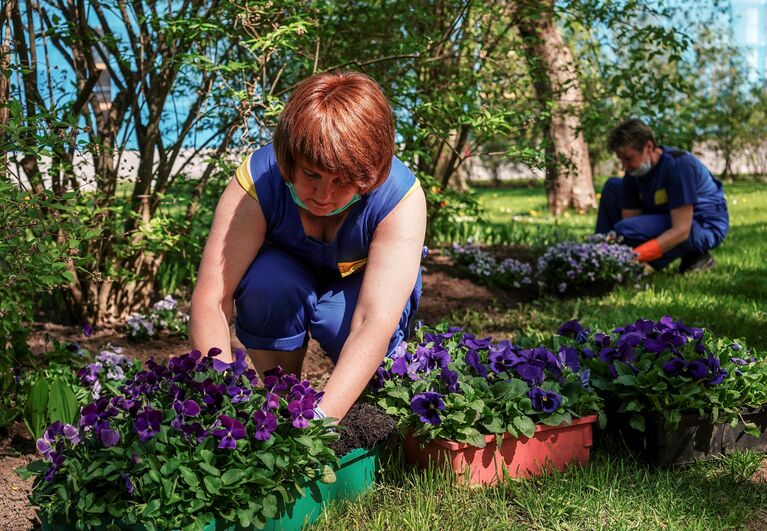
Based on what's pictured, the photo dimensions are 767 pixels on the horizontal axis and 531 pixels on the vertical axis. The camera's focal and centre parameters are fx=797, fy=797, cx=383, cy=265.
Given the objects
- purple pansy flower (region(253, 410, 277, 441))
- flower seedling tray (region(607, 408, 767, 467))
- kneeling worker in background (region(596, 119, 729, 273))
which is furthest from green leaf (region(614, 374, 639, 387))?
kneeling worker in background (region(596, 119, 729, 273))

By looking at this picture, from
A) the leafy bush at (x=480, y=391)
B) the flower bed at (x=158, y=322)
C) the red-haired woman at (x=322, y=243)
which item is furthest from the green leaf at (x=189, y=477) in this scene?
the flower bed at (x=158, y=322)

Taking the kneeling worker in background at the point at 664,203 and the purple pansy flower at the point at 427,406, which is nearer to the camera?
the purple pansy flower at the point at 427,406

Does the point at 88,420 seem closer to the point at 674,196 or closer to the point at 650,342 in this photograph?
the point at 650,342

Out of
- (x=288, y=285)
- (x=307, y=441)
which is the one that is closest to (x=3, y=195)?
(x=288, y=285)

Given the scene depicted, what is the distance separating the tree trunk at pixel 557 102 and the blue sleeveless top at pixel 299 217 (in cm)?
209

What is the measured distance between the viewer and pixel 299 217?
240cm

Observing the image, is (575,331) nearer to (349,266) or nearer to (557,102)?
(349,266)

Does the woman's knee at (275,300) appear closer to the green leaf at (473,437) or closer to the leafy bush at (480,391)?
the leafy bush at (480,391)

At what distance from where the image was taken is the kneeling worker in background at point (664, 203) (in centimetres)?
508

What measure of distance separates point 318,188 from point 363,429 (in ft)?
2.12

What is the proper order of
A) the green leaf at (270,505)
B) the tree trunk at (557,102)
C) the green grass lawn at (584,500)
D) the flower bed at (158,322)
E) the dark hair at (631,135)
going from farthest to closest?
the dark hair at (631,135), the tree trunk at (557,102), the flower bed at (158,322), the green grass lawn at (584,500), the green leaf at (270,505)

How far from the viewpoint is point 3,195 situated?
7.43ft

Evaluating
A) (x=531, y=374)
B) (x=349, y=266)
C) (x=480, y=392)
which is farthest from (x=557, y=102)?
(x=480, y=392)

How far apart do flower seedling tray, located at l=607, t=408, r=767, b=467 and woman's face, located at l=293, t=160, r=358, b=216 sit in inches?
43.7
